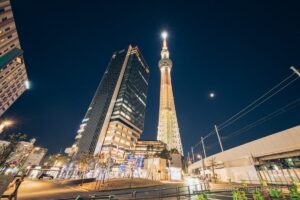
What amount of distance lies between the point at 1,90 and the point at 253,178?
260ft

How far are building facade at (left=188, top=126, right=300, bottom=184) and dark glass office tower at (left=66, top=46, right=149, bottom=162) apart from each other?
55588 millimetres

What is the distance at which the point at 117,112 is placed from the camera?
92.1 meters

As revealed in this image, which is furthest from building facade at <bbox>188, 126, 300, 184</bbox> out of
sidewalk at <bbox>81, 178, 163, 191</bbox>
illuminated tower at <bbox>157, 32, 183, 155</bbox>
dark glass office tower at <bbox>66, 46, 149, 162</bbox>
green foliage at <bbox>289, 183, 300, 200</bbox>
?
illuminated tower at <bbox>157, 32, 183, 155</bbox>

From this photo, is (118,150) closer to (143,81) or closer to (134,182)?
(134,182)

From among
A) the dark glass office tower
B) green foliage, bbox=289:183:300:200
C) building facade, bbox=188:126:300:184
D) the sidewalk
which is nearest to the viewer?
green foliage, bbox=289:183:300:200

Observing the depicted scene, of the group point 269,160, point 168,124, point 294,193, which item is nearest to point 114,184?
point 294,193

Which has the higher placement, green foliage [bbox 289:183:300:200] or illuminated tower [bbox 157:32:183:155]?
illuminated tower [bbox 157:32:183:155]

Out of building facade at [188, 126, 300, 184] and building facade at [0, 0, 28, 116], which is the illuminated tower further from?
building facade at [0, 0, 28, 116]

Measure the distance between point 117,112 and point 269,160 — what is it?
7880 centimetres

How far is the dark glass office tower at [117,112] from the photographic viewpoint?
8438cm

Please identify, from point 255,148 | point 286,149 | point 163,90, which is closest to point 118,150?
point 163,90

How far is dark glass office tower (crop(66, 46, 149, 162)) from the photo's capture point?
3322 inches

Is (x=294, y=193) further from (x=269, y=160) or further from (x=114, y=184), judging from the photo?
(x=114, y=184)

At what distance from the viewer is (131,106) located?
106375 millimetres
